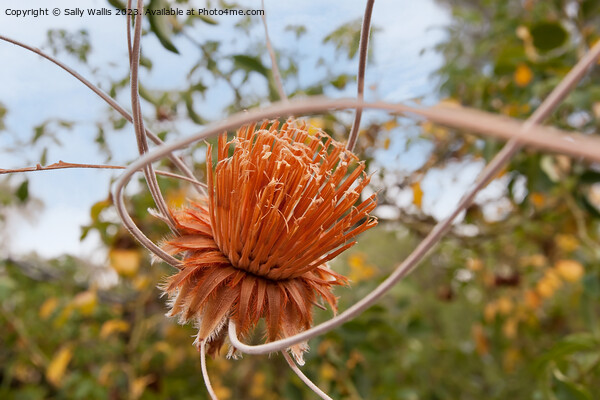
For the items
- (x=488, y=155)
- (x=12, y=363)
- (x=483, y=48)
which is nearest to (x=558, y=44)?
(x=488, y=155)

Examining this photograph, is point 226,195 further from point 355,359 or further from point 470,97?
point 470,97

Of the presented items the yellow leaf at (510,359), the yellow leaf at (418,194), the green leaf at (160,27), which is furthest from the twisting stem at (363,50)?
the yellow leaf at (510,359)

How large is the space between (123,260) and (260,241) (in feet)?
2.23

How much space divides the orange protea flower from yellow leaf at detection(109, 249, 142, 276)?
0.62 metres

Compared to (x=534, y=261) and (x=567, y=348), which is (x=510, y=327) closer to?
(x=534, y=261)

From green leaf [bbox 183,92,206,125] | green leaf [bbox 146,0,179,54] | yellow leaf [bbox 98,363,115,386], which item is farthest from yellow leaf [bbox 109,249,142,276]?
green leaf [bbox 146,0,179,54]

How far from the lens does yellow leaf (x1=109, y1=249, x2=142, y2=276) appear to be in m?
0.86

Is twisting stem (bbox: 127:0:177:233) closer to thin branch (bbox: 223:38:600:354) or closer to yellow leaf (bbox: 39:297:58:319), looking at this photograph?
thin branch (bbox: 223:38:600:354)

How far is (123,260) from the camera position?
861mm

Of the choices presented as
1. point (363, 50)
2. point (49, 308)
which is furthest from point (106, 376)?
point (363, 50)

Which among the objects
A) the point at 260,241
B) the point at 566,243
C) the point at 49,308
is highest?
the point at 260,241

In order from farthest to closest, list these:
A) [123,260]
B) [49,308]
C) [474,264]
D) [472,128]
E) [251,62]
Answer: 1. [474,264]
2. [49,308]
3. [123,260]
4. [251,62]
5. [472,128]

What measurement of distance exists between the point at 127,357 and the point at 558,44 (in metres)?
1.07

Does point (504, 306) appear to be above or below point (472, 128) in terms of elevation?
below
